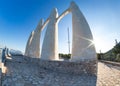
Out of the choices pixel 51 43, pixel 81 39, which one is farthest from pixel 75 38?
pixel 51 43

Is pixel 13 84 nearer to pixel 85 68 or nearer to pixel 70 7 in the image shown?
pixel 85 68

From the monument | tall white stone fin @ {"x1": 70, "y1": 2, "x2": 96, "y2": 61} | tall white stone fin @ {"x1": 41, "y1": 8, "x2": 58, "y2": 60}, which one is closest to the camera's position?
tall white stone fin @ {"x1": 70, "y1": 2, "x2": 96, "y2": 61}

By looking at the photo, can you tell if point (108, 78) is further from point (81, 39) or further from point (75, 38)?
point (75, 38)

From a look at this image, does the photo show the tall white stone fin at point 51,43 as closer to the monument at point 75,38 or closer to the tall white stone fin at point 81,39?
the monument at point 75,38

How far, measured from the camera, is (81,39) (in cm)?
1083

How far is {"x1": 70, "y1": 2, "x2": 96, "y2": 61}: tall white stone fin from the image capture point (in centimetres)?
1016

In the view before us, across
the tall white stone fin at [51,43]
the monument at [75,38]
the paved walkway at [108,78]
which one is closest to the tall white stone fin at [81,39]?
the monument at [75,38]

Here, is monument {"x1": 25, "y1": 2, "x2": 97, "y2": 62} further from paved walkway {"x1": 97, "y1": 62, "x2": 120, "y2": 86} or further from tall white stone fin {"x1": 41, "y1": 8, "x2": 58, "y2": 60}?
paved walkway {"x1": 97, "y1": 62, "x2": 120, "y2": 86}

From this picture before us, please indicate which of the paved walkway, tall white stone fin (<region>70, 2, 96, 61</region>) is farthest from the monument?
the paved walkway

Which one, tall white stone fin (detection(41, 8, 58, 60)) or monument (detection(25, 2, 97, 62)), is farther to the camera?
tall white stone fin (detection(41, 8, 58, 60))

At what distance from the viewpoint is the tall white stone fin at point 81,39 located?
1016cm

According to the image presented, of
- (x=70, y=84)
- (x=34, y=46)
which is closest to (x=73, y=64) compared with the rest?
(x=70, y=84)

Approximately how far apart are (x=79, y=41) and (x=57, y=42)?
3621mm

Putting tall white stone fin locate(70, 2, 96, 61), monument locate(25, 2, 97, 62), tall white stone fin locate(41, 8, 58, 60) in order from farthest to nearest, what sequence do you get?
1. tall white stone fin locate(41, 8, 58, 60)
2. monument locate(25, 2, 97, 62)
3. tall white stone fin locate(70, 2, 96, 61)
